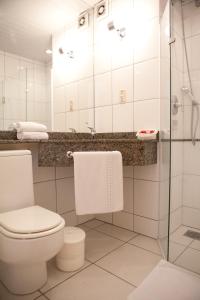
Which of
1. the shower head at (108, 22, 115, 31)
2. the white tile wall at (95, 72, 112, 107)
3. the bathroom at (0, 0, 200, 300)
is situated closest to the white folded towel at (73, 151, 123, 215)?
the bathroom at (0, 0, 200, 300)

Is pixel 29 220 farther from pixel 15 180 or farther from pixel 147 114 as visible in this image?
pixel 147 114

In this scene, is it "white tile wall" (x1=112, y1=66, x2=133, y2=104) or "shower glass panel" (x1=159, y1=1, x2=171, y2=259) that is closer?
"shower glass panel" (x1=159, y1=1, x2=171, y2=259)

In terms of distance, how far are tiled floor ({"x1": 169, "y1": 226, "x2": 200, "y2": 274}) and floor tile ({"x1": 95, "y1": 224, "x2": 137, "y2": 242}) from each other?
0.41 meters

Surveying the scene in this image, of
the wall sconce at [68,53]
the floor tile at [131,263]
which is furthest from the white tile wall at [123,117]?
the floor tile at [131,263]

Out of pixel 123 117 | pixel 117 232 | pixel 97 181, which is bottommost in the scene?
pixel 117 232

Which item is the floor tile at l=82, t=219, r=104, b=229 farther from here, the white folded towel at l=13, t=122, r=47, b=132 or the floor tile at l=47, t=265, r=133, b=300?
the white folded towel at l=13, t=122, r=47, b=132

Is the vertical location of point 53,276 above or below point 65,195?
below

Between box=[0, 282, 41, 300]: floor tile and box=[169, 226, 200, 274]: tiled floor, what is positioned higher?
box=[169, 226, 200, 274]: tiled floor

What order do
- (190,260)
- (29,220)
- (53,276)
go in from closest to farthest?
(29,220), (53,276), (190,260)

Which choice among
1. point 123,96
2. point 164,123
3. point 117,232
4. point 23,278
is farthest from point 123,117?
point 23,278

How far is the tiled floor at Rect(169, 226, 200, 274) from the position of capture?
1335mm

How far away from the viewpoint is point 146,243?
1.67m

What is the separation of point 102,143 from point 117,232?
0.90m

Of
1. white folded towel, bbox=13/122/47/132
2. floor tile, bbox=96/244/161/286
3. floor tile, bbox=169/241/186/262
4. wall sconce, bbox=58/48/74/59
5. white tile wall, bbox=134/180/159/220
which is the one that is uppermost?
wall sconce, bbox=58/48/74/59
